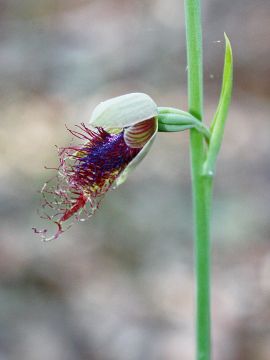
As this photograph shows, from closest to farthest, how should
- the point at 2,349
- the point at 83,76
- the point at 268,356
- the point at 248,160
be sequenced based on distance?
1. the point at 268,356
2. the point at 2,349
3. the point at 248,160
4. the point at 83,76

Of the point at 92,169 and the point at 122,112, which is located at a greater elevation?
the point at 122,112

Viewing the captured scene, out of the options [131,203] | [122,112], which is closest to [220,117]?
[122,112]

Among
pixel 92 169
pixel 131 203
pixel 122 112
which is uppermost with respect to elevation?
pixel 122 112

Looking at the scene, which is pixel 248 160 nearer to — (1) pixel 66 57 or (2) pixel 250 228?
(2) pixel 250 228

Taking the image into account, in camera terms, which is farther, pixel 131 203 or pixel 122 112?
pixel 131 203

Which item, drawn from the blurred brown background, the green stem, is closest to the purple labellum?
the green stem

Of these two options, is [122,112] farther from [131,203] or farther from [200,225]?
[131,203]

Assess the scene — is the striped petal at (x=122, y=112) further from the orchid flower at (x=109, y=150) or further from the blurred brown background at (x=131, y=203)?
the blurred brown background at (x=131, y=203)

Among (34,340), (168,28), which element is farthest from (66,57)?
(34,340)

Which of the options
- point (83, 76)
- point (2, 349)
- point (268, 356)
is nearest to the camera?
point (268, 356)
